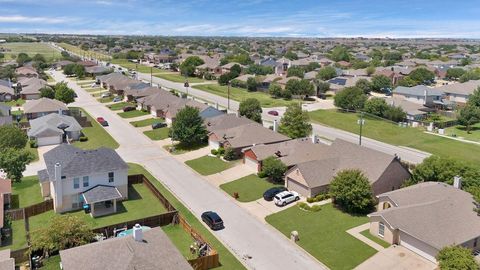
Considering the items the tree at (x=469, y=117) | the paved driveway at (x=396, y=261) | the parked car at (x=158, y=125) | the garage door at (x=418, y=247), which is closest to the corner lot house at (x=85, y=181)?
the paved driveway at (x=396, y=261)

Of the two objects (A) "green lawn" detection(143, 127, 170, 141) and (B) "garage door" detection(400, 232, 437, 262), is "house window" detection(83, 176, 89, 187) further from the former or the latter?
(B) "garage door" detection(400, 232, 437, 262)

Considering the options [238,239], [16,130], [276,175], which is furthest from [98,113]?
[238,239]

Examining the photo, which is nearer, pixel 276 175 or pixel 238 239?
pixel 238 239

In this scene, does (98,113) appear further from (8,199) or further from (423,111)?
(423,111)

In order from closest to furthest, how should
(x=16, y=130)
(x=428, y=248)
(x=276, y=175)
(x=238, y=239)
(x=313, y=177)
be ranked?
1. (x=428, y=248)
2. (x=238, y=239)
3. (x=313, y=177)
4. (x=276, y=175)
5. (x=16, y=130)

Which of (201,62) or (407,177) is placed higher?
(201,62)

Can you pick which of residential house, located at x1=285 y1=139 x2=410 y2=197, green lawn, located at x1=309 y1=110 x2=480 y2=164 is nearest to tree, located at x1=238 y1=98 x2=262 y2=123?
green lawn, located at x1=309 y1=110 x2=480 y2=164

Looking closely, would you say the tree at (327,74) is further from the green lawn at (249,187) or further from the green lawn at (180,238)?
the green lawn at (180,238)

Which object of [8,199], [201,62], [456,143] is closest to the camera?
[8,199]
